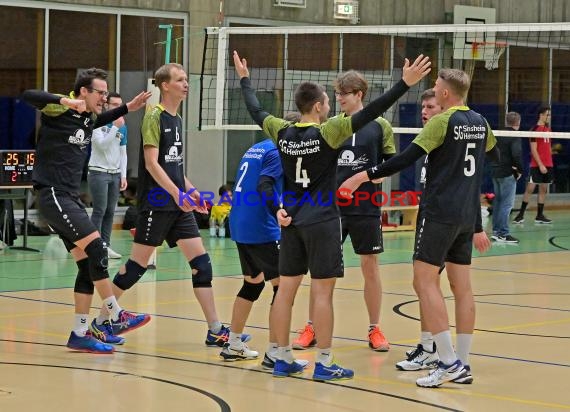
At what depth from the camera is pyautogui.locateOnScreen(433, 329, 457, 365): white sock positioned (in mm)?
7020

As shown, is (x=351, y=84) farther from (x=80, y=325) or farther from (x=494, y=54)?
(x=494, y=54)

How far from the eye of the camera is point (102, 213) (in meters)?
13.6

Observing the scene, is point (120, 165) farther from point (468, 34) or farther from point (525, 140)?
point (525, 140)

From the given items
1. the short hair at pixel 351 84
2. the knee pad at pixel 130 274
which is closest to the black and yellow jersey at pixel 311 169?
the short hair at pixel 351 84

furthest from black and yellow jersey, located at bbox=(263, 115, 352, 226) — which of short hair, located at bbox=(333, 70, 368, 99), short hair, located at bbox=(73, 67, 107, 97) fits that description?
short hair, located at bbox=(73, 67, 107, 97)

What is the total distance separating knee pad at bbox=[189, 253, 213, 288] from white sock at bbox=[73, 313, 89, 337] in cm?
84

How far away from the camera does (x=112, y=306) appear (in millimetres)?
8242

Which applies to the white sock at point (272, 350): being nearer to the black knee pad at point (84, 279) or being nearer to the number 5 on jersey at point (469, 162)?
the black knee pad at point (84, 279)

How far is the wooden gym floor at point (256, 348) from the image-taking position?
6.47 meters

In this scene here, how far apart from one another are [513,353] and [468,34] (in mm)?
13864

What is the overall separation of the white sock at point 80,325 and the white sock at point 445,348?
8.40ft

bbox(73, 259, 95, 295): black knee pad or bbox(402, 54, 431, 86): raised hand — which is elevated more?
bbox(402, 54, 431, 86): raised hand

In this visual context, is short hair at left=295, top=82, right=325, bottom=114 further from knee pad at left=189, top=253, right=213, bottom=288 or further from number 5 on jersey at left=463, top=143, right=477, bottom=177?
knee pad at left=189, top=253, right=213, bottom=288

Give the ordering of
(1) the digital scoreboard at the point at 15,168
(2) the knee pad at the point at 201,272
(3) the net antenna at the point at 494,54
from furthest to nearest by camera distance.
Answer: (3) the net antenna at the point at 494,54, (1) the digital scoreboard at the point at 15,168, (2) the knee pad at the point at 201,272
